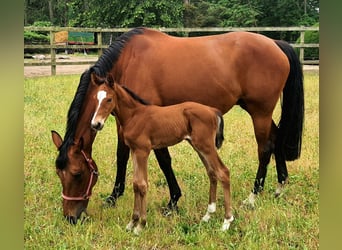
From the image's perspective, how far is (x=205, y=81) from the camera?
3.51 metres

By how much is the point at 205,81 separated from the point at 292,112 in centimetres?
107

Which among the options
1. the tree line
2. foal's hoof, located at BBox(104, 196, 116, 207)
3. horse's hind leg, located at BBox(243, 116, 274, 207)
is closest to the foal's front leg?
foal's hoof, located at BBox(104, 196, 116, 207)

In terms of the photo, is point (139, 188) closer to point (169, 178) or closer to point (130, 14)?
point (169, 178)

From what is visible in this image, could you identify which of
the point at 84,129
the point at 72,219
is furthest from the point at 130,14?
the point at 72,219

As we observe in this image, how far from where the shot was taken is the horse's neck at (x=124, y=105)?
285 centimetres

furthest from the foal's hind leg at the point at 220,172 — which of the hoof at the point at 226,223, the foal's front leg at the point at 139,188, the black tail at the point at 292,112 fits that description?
the black tail at the point at 292,112

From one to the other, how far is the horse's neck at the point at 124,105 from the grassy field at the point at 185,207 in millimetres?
855

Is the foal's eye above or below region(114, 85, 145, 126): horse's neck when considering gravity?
below

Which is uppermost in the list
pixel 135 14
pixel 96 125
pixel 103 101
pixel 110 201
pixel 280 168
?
pixel 135 14

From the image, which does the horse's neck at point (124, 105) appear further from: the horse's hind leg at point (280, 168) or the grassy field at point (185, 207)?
the horse's hind leg at point (280, 168)

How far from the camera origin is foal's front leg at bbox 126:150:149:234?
291cm

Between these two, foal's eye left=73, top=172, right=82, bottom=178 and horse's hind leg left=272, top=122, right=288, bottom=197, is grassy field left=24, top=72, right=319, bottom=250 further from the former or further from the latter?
foal's eye left=73, top=172, right=82, bottom=178
